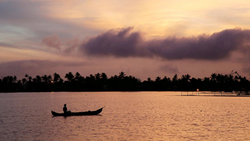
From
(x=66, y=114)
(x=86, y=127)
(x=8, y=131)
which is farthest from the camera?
(x=66, y=114)

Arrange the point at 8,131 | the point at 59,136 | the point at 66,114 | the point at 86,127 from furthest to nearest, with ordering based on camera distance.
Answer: the point at 66,114, the point at 86,127, the point at 8,131, the point at 59,136

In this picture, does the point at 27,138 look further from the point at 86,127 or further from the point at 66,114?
the point at 66,114

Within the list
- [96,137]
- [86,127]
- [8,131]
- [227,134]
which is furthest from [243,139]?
[8,131]

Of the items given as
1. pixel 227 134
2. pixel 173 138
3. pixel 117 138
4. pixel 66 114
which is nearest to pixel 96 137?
pixel 117 138

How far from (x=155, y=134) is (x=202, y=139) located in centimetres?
755

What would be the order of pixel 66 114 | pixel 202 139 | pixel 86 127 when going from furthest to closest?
1. pixel 66 114
2. pixel 86 127
3. pixel 202 139

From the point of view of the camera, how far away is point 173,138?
4178 centimetres

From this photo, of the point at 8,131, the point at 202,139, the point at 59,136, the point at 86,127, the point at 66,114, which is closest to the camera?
the point at 202,139

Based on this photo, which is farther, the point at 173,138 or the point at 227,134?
the point at 227,134

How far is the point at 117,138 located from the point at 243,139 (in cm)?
1794

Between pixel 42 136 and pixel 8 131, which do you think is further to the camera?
pixel 8 131

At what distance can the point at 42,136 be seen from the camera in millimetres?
44406

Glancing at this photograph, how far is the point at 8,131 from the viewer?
4928cm

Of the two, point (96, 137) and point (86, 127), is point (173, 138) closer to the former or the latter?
point (96, 137)
